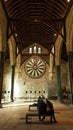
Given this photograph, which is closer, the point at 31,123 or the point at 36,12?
the point at 31,123

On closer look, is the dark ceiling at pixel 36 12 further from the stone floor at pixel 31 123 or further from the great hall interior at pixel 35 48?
the stone floor at pixel 31 123

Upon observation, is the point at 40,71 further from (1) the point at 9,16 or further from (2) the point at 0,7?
(2) the point at 0,7

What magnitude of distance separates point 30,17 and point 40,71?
11831 mm

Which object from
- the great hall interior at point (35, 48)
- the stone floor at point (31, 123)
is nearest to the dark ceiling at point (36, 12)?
the great hall interior at point (35, 48)

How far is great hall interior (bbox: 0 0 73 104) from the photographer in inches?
630

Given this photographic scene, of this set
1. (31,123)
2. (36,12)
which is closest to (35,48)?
(36,12)

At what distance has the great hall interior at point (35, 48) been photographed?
52.5 feet

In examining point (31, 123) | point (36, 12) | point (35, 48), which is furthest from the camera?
point (35, 48)

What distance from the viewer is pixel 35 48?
29.6 meters

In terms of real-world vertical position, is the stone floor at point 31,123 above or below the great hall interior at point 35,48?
below

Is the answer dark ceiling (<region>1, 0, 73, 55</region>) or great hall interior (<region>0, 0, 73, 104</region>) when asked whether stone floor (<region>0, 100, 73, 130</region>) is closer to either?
great hall interior (<region>0, 0, 73, 104</region>)

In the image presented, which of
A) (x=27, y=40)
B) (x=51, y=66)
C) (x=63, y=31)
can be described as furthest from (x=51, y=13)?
(x=51, y=66)

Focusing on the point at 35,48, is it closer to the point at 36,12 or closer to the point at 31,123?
the point at 36,12

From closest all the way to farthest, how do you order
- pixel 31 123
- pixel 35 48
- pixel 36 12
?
pixel 31 123 → pixel 36 12 → pixel 35 48
